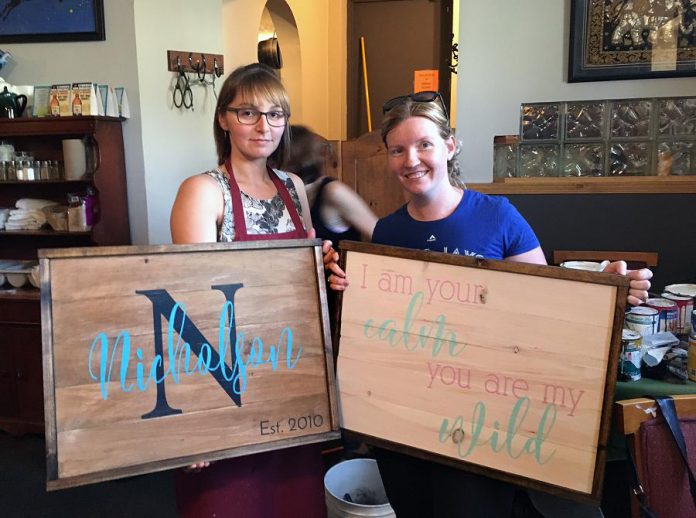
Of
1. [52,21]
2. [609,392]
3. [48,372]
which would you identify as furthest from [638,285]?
[52,21]

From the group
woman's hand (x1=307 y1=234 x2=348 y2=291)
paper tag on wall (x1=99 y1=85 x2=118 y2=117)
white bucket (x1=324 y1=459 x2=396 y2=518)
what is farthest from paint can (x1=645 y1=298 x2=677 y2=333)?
paper tag on wall (x1=99 y1=85 x2=118 y2=117)

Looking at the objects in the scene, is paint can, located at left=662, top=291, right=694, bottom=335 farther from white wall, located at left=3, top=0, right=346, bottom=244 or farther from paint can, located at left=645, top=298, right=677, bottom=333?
white wall, located at left=3, top=0, right=346, bottom=244

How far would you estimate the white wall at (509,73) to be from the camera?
2525mm

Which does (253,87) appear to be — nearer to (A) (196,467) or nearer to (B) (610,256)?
(A) (196,467)

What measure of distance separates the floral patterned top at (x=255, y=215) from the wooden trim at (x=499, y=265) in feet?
0.66

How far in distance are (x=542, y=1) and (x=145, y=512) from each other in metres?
2.72

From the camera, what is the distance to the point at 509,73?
8.57 ft

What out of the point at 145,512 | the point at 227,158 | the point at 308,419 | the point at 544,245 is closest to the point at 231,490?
the point at 308,419

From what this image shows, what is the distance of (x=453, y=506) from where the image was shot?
111 centimetres

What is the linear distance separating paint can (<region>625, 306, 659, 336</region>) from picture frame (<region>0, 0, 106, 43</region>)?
270 cm

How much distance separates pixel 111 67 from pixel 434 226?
2.34 meters

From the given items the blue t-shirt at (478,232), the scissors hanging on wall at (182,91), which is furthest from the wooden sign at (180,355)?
the scissors hanging on wall at (182,91)

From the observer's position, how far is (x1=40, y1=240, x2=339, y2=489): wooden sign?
1.02 metres

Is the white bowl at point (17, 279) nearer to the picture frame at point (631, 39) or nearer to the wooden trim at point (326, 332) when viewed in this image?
the wooden trim at point (326, 332)
